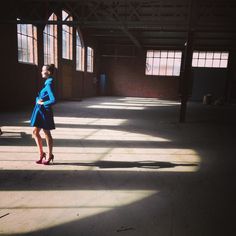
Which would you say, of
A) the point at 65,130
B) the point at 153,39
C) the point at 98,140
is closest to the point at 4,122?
the point at 65,130

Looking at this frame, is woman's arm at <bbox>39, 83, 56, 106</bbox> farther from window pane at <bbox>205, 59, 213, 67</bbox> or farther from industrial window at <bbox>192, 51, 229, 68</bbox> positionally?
window pane at <bbox>205, 59, 213, 67</bbox>

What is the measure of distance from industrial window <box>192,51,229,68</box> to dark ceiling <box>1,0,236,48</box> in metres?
1.04

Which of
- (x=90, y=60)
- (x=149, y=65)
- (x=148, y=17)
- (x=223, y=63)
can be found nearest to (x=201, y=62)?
(x=223, y=63)

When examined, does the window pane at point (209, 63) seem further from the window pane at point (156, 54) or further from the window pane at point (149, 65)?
the window pane at point (149, 65)

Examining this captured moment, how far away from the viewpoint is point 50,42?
43.3 feet

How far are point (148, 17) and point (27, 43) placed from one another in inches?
295

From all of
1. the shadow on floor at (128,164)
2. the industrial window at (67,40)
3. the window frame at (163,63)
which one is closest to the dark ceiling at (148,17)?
the window frame at (163,63)

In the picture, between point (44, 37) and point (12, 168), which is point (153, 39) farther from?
point (12, 168)

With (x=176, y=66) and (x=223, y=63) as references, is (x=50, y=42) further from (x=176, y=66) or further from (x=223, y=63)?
(x=223, y=63)

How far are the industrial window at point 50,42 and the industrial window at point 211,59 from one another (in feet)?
41.3

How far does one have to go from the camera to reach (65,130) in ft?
22.1

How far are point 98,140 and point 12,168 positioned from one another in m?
2.40

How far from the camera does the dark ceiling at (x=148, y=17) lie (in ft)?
31.4

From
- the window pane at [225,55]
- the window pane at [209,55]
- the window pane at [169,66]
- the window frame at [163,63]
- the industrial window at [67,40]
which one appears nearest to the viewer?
the industrial window at [67,40]
